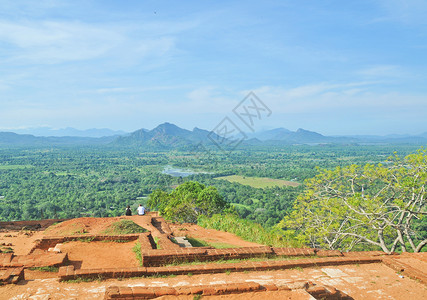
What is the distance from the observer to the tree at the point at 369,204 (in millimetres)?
10969

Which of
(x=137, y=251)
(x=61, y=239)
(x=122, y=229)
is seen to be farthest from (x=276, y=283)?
(x=61, y=239)

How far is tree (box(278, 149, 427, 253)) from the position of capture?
11.0m

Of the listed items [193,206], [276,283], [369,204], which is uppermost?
[369,204]

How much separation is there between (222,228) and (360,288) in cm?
770

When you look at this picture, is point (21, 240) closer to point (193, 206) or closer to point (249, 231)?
point (249, 231)

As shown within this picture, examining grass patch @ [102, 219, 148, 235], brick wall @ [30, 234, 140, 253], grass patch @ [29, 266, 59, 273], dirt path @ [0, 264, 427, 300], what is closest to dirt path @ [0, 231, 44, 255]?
brick wall @ [30, 234, 140, 253]

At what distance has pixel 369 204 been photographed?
11281mm

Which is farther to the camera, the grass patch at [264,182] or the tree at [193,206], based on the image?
the grass patch at [264,182]

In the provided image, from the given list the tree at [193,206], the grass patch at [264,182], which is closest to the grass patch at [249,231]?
the tree at [193,206]

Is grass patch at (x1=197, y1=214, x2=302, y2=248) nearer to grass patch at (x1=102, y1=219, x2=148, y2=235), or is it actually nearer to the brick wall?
grass patch at (x1=102, y1=219, x2=148, y2=235)

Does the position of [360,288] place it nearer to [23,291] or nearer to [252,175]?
[23,291]

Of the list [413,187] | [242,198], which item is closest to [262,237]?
[413,187]

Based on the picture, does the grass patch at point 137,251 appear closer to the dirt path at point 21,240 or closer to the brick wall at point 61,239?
the brick wall at point 61,239

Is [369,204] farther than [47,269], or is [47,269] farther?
[369,204]
